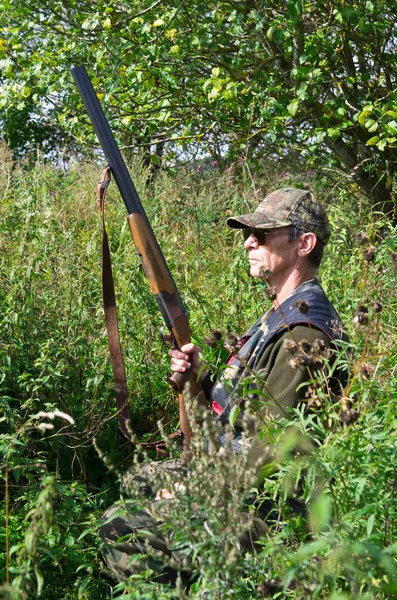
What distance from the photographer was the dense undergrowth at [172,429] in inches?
65.8

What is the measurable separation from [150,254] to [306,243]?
0.83 meters

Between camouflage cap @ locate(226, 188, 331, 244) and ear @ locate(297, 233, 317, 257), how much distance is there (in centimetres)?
→ 3

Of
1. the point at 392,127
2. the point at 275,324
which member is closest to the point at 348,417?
the point at 275,324

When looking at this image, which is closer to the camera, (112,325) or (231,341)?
(231,341)

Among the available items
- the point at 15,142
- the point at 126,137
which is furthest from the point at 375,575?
the point at 15,142

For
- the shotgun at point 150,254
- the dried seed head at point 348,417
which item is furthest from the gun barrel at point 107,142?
the dried seed head at point 348,417

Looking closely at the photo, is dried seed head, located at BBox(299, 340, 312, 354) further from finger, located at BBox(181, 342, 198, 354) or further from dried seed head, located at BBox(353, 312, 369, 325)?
finger, located at BBox(181, 342, 198, 354)

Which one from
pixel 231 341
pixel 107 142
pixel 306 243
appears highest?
pixel 107 142

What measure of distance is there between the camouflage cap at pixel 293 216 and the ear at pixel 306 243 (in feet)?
0.09

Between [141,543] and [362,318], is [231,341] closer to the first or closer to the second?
[362,318]

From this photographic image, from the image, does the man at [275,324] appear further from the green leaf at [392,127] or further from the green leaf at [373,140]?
the green leaf at [373,140]

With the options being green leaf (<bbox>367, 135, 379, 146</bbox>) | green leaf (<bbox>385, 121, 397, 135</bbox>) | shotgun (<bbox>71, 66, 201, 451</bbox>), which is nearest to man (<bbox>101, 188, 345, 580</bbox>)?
shotgun (<bbox>71, 66, 201, 451</bbox>)

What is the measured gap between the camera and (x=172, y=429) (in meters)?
4.28

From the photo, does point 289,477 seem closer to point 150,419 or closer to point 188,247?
point 150,419
